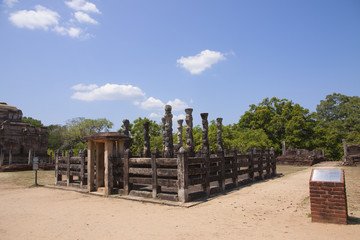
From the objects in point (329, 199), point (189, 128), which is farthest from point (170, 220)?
point (189, 128)

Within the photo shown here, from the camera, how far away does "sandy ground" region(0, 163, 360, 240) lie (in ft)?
16.2

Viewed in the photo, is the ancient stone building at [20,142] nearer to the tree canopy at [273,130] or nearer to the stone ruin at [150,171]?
the tree canopy at [273,130]

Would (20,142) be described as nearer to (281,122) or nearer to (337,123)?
(281,122)

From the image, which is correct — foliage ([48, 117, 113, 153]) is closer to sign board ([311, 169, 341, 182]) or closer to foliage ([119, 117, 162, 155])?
→ foliage ([119, 117, 162, 155])

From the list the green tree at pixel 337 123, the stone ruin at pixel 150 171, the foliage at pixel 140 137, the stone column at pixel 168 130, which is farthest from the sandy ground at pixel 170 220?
the green tree at pixel 337 123

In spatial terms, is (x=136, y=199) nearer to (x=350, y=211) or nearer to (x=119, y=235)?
(x=119, y=235)

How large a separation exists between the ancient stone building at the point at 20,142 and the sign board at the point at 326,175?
36670 millimetres

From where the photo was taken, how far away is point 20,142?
3753 cm

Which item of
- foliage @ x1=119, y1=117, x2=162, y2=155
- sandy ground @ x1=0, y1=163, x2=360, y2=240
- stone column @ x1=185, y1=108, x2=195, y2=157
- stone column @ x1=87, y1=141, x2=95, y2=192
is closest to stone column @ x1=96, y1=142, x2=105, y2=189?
stone column @ x1=87, y1=141, x2=95, y2=192

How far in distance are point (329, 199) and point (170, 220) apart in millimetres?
3528

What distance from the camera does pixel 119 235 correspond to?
510 cm

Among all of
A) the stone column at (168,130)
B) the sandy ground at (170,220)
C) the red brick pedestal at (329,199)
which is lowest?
the sandy ground at (170,220)

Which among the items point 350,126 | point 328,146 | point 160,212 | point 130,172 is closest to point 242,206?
point 160,212

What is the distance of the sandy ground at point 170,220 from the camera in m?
4.93
